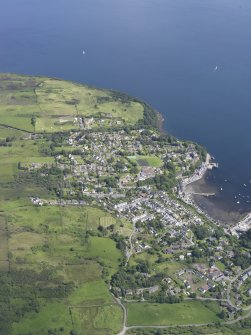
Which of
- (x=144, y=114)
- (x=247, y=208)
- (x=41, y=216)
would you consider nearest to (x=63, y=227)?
(x=41, y=216)

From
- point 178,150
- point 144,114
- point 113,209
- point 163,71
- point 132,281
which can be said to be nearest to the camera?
point 132,281

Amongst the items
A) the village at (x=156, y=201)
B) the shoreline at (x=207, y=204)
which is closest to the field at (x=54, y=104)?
the village at (x=156, y=201)

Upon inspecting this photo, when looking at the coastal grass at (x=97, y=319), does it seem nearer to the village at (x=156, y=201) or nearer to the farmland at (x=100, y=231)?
the farmland at (x=100, y=231)

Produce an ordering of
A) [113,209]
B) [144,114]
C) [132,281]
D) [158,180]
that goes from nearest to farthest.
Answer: [132,281] → [113,209] → [158,180] → [144,114]

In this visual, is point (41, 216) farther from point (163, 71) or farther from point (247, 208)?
point (163, 71)

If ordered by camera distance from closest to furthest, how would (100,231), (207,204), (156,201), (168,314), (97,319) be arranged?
(97,319), (168,314), (100,231), (156,201), (207,204)

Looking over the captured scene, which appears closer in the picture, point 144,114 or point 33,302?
point 33,302

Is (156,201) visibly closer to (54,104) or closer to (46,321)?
(46,321)

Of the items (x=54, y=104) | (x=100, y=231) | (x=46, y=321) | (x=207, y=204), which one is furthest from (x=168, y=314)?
(x=54, y=104)
